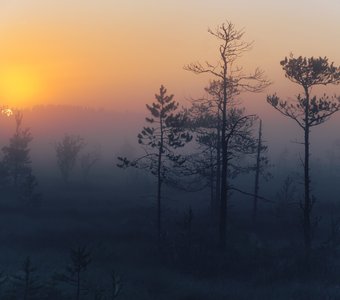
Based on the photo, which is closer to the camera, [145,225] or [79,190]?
[145,225]

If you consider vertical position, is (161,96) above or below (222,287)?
above

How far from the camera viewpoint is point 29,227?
1506 inches

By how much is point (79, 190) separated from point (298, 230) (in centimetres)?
4179

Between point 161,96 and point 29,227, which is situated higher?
point 161,96

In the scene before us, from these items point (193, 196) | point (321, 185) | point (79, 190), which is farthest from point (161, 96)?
point (321, 185)

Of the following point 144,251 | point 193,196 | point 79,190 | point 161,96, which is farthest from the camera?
point 79,190

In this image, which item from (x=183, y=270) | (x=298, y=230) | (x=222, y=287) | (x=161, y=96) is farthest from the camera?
(x=298, y=230)

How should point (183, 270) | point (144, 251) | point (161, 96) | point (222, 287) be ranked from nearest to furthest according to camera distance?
point (222, 287)
point (183, 270)
point (144, 251)
point (161, 96)

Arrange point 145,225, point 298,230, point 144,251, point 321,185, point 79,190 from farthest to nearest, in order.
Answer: point 321,185, point 79,190, point 145,225, point 298,230, point 144,251

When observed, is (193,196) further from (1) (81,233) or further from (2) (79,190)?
(1) (81,233)

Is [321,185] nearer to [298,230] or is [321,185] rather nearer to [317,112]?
[298,230]

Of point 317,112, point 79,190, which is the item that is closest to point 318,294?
point 317,112

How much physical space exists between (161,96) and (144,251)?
10.2m

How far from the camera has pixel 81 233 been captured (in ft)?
115
